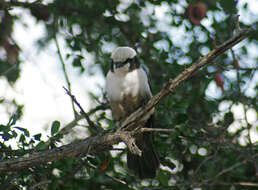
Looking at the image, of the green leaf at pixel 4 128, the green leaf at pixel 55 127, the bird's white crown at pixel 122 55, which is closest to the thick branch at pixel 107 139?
the green leaf at pixel 55 127

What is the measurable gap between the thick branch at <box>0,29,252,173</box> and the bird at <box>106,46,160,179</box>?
0.59 m

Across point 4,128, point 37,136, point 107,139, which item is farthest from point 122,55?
point 4,128

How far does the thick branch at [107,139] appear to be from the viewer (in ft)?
9.87

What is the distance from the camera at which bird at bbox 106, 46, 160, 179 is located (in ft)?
13.9

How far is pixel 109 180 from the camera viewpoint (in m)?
3.44

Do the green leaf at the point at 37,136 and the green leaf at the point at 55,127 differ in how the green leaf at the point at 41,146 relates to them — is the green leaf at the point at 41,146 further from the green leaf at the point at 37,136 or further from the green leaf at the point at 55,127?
the green leaf at the point at 55,127

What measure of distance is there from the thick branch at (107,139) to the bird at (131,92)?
1.93 ft

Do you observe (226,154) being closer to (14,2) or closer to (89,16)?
(89,16)

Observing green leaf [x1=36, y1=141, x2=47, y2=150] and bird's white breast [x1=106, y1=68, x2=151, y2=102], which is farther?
bird's white breast [x1=106, y1=68, x2=151, y2=102]

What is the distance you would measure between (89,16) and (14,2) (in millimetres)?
1085

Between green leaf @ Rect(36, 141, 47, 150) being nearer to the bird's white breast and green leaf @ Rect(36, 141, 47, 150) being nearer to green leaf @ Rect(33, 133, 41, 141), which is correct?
green leaf @ Rect(33, 133, 41, 141)

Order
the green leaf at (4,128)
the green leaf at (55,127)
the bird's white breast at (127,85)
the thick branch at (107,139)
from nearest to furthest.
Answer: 1. the thick branch at (107,139)
2. the green leaf at (4,128)
3. the green leaf at (55,127)
4. the bird's white breast at (127,85)

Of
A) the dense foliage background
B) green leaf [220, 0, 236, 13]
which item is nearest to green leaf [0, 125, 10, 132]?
the dense foliage background

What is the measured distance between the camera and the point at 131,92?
4230 mm
